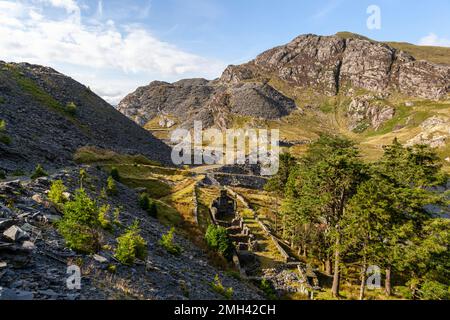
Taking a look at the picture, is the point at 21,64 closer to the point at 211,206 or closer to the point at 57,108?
the point at 57,108

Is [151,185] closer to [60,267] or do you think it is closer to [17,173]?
[17,173]

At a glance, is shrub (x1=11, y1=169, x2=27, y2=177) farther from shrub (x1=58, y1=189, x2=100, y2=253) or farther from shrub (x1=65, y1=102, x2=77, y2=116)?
shrub (x1=65, y1=102, x2=77, y2=116)

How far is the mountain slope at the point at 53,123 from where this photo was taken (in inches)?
2024

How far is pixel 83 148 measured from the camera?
7194 cm

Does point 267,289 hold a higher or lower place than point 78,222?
lower

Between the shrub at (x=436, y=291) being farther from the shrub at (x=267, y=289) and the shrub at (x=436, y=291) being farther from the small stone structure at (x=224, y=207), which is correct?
the small stone structure at (x=224, y=207)

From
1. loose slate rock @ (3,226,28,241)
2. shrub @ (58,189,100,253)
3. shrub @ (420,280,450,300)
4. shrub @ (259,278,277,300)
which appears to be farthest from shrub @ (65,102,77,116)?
shrub @ (420,280,450,300)

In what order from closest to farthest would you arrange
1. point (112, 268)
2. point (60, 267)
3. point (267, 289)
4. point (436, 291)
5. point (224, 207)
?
point (60, 267) < point (112, 268) < point (436, 291) < point (267, 289) < point (224, 207)

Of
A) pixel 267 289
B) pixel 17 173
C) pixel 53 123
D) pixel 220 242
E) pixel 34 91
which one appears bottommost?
pixel 267 289

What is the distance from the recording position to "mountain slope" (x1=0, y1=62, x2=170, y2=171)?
169 ft

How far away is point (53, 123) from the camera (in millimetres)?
76625

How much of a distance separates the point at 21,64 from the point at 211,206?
88.7 m

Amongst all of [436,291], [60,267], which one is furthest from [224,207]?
[60,267]
